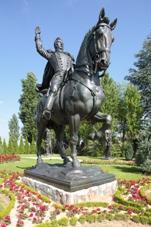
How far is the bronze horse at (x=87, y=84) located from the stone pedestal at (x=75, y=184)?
0.44 m

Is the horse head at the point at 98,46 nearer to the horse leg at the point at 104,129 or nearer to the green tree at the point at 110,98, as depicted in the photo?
the horse leg at the point at 104,129

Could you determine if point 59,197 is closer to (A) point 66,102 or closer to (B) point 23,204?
(B) point 23,204

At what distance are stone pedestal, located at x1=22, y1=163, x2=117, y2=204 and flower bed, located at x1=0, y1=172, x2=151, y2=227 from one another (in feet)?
0.63

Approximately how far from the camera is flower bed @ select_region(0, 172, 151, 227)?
5297mm

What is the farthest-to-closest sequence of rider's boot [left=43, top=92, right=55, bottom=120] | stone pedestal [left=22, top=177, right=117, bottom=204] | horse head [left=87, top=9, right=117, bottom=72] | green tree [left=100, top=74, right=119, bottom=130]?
green tree [left=100, top=74, right=119, bottom=130], rider's boot [left=43, top=92, right=55, bottom=120], stone pedestal [left=22, top=177, right=117, bottom=204], horse head [left=87, top=9, right=117, bottom=72]

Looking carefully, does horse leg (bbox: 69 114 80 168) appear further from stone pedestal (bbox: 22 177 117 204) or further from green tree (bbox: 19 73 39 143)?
green tree (bbox: 19 73 39 143)

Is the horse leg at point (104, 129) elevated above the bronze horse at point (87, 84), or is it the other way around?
the bronze horse at point (87, 84)

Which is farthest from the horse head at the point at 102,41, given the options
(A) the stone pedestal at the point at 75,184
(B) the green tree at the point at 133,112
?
(B) the green tree at the point at 133,112

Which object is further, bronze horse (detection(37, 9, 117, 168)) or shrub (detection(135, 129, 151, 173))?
shrub (detection(135, 129, 151, 173))

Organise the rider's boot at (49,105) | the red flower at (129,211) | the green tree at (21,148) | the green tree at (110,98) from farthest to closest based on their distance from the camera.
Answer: the green tree at (21,148), the green tree at (110,98), the rider's boot at (49,105), the red flower at (129,211)

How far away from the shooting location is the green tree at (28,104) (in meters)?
35.5

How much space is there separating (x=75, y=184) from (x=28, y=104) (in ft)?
103

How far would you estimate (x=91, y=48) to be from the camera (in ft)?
20.5

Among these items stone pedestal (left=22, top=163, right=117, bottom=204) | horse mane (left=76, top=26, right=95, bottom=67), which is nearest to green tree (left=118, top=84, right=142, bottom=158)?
stone pedestal (left=22, top=163, right=117, bottom=204)
